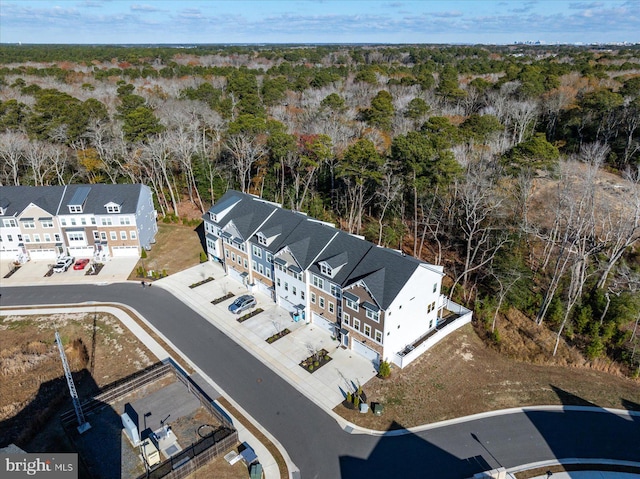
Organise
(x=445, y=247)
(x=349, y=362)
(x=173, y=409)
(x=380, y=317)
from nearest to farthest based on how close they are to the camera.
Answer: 1. (x=173, y=409)
2. (x=380, y=317)
3. (x=349, y=362)
4. (x=445, y=247)

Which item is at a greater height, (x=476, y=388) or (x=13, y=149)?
(x=13, y=149)

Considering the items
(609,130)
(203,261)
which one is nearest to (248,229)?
(203,261)

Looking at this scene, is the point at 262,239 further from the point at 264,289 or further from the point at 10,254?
the point at 10,254

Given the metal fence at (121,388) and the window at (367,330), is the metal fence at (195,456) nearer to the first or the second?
the metal fence at (121,388)

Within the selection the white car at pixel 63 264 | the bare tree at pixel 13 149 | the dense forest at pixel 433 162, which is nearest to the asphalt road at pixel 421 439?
the dense forest at pixel 433 162

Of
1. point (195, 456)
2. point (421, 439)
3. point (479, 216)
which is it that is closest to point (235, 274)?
point (195, 456)

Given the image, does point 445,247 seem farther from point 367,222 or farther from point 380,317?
point 380,317

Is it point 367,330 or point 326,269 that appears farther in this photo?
point 326,269

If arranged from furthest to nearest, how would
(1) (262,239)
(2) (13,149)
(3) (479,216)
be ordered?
1. (2) (13,149)
2. (3) (479,216)
3. (1) (262,239)

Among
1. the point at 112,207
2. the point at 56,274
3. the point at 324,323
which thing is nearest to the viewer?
the point at 324,323
